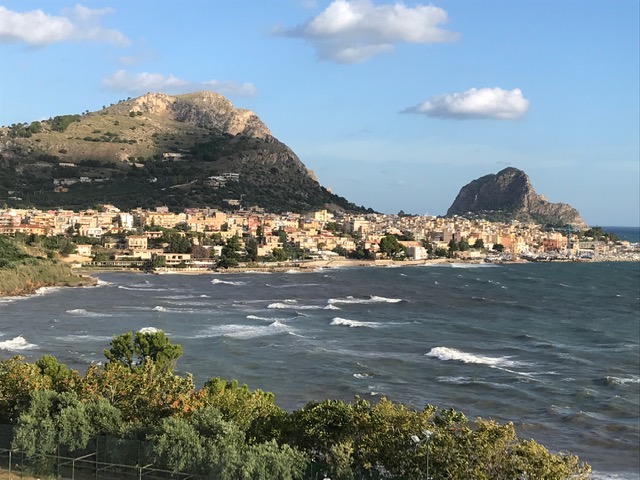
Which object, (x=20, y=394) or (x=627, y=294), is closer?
(x=20, y=394)

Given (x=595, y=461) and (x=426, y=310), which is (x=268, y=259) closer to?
(x=426, y=310)

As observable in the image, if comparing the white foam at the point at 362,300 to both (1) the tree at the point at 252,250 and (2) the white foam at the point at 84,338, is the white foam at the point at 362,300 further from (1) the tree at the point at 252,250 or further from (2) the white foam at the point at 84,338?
(1) the tree at the point at 252,250

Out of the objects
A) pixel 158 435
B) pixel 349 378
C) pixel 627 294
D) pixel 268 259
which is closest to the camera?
pixel 158 435

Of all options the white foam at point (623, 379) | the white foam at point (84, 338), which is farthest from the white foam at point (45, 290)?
the white foam at point (623, 379)

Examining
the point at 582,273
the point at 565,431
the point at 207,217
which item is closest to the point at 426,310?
the point at 565,431

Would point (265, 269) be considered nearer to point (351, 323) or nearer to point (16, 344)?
point (351, 323)
